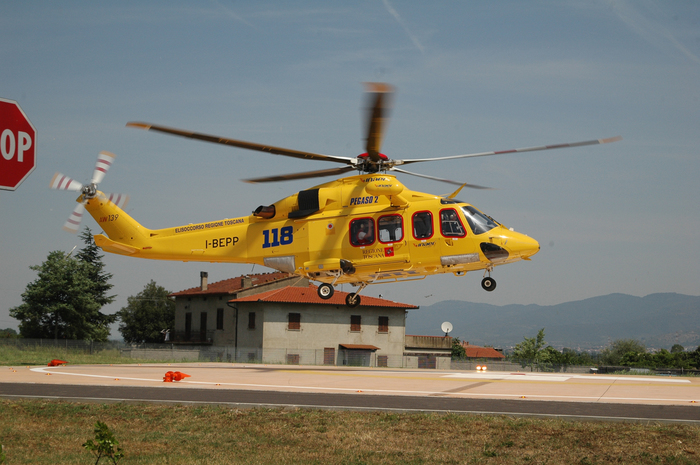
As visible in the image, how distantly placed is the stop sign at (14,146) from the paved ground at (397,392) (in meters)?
9.96

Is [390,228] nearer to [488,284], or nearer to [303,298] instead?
[488,284]

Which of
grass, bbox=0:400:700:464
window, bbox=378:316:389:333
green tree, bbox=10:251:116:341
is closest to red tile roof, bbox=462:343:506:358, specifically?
window, bbox=378:316:389:333

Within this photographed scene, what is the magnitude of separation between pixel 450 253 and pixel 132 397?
12.6 m

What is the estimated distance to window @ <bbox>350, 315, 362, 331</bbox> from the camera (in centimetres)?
6184

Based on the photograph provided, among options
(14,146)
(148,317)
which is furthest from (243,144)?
(148,317)

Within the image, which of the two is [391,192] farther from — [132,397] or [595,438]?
[595,438]

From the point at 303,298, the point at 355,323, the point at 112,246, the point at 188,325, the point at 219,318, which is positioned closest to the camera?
the point at 112,246

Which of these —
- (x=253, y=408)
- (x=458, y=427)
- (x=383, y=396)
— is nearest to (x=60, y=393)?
(x=253, y=408)

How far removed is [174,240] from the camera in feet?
91.1

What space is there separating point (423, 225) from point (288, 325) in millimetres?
36452

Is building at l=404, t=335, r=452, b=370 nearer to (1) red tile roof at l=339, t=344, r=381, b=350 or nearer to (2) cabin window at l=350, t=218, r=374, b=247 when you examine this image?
(1) red tile roof at l=339, t=344, r=381, b=350

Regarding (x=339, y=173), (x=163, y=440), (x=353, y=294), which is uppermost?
(x=339, y=173)

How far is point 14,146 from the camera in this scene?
564cm

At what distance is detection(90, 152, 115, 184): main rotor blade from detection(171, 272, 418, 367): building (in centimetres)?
2794
